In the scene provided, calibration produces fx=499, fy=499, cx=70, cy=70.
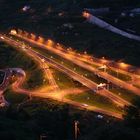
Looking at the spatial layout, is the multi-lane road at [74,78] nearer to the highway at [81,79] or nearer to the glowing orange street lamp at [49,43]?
the highway at [81,79]

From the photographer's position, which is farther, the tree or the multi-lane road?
the multi-lane road

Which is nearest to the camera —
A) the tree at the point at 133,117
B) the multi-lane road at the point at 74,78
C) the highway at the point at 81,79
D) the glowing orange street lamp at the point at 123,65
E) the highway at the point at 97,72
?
the tree at the point at 133,117

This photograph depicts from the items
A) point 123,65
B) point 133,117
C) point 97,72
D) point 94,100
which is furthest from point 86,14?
point 133,117

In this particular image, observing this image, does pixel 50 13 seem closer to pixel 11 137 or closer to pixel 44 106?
A: pixel 44 106

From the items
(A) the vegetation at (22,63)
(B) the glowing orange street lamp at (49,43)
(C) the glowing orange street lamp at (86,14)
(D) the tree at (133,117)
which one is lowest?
(A) the vegetation at (22,63)

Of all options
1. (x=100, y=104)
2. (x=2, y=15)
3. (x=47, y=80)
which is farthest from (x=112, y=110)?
(x=2, y=15)

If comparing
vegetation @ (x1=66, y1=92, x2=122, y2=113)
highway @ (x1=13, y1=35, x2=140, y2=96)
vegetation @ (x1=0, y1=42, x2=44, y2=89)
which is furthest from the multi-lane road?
vegetation @ (x1=0, y1=42, x2=44, y2=89)

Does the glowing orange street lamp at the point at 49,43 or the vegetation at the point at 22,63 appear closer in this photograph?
the vegetation at the point at 22,63

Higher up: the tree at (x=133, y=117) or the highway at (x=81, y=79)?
the tree at (x=133, y=117)

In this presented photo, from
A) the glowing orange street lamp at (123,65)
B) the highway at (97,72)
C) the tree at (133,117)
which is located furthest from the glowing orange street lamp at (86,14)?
the tree at (133,117)

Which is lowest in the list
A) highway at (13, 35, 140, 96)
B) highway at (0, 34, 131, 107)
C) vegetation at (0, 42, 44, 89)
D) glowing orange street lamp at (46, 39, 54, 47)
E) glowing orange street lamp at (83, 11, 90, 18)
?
vegetation at (0, 42, 44, 89)

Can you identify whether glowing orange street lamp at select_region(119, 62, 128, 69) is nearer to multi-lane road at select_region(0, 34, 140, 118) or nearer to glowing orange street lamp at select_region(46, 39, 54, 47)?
multi-lane road at select_region(0, 34, 140, 118)
